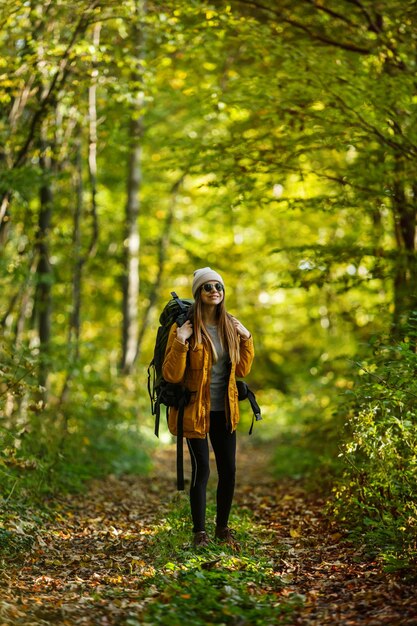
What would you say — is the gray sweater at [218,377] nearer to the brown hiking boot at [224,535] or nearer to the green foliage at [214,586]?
the brown hiking boot at [224,535]

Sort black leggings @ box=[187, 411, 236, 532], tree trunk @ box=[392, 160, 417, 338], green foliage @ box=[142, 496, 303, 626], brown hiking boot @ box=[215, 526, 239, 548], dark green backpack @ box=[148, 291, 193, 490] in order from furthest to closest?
tree trunk @ box=[392, 160, 417, 338] < brown hiking boot @ box=[215, 526, 239, 548] < black leggings @ box=[187, 411, 236, 532] < dark green backpack @ box=[148, 291, 193, 490] < green foliage @ box=[142, 496, 303, 626]

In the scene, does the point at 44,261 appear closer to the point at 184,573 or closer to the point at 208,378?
the point at 208,378

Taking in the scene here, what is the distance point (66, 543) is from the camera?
6.37 metres

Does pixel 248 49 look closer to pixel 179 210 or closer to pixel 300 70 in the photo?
pixel 300 70

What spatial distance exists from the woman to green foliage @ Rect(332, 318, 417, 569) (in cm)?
94

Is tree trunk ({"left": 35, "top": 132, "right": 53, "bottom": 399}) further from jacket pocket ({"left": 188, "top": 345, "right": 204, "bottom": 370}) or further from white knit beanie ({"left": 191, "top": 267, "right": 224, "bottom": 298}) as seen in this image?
jacket pocket ({"left": 188, "top": 345, "right": 204, "bottom": 370})

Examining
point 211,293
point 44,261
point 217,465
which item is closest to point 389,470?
point 217,465

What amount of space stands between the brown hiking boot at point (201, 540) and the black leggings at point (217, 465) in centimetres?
3

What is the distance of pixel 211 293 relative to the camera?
5.75m

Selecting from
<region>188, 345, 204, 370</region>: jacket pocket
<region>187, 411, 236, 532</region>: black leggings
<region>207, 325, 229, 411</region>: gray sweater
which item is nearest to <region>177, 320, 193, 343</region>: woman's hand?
<region>188, 345, 204, 370</region>: jacket pocket

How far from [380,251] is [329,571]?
4313mm

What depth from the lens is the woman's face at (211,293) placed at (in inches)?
227

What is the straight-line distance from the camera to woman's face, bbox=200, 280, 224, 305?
5754 millimetres

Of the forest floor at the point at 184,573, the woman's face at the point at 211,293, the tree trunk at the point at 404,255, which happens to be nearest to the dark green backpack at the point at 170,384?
the woman's face at the point at 211,293
